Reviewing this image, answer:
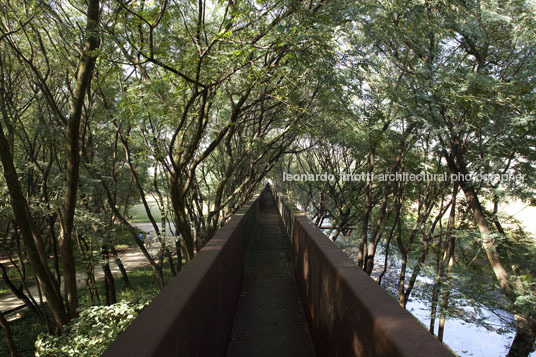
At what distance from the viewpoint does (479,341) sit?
18.2 metres

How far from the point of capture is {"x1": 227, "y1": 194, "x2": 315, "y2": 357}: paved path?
12.8 ft

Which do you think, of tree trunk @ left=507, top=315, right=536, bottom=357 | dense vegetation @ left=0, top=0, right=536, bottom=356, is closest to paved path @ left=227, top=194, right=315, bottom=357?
dense vegetation @ left=0, top=0, right=536, bottom=356

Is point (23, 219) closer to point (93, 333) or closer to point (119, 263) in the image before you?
point (93, 333)

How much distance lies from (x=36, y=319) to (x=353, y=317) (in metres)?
14.4

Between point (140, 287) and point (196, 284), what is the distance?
48.5 feet

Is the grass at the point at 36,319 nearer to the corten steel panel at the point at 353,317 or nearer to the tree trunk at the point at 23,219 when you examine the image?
the tree trunk at the point at 23,219

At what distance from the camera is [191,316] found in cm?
233

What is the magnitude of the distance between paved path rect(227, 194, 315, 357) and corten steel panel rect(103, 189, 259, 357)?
1.02ft

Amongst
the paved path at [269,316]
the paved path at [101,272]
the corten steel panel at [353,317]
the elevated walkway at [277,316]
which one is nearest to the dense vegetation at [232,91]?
the paved path at [269,316]

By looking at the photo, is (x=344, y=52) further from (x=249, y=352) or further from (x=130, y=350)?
(x=130, y=350)

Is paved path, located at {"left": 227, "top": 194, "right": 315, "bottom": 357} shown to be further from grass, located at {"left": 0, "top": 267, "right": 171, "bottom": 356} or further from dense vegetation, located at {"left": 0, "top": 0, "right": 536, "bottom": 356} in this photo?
grass, located at {"left": 0, "top": 267, "right": 171, "bottom": 356}

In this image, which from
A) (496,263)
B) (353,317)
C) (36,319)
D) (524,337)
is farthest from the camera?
(36,319)

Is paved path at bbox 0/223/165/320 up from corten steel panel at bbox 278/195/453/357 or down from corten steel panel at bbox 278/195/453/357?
down

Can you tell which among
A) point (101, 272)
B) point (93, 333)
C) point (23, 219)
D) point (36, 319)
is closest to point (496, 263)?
point (93, 333)
